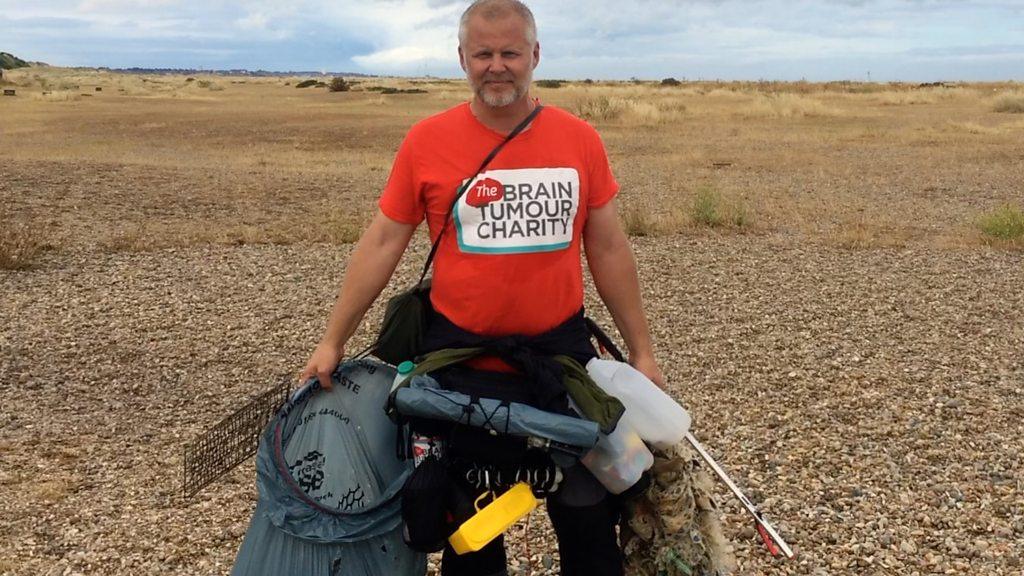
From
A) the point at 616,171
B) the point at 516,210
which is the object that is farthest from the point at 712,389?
the point at 616,171

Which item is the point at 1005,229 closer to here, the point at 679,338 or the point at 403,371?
the point at 679,338

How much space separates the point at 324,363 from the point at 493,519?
675mm

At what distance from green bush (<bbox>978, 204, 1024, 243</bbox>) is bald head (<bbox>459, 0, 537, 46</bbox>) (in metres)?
9.99

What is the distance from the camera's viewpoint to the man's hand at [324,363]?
2525 millimetres

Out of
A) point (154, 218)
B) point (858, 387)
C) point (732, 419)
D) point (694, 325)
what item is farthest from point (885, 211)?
point (154, 218)

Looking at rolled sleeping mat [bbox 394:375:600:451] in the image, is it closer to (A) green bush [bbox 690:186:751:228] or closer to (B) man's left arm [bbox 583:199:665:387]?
(B) man's left arm [bbox 583:199:665:387]

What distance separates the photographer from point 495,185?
2.30m

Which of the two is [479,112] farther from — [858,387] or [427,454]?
[858,387]

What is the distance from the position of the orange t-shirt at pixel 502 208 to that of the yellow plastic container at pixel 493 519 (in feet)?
1.48

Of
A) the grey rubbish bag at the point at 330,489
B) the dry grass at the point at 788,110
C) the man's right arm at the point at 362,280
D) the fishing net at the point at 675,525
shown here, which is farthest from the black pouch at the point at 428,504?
the dry grass at the point at 788,110

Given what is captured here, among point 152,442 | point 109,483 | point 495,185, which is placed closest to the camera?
point 495,185

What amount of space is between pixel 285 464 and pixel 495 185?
3.32 ft

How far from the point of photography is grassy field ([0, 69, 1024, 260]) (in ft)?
37.3

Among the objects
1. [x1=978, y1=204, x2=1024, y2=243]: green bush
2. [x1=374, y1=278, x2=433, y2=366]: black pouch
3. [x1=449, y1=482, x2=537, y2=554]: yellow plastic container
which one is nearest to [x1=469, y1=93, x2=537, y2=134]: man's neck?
[x1=374, y1=278, x2=433, y2=366]: black pouch
